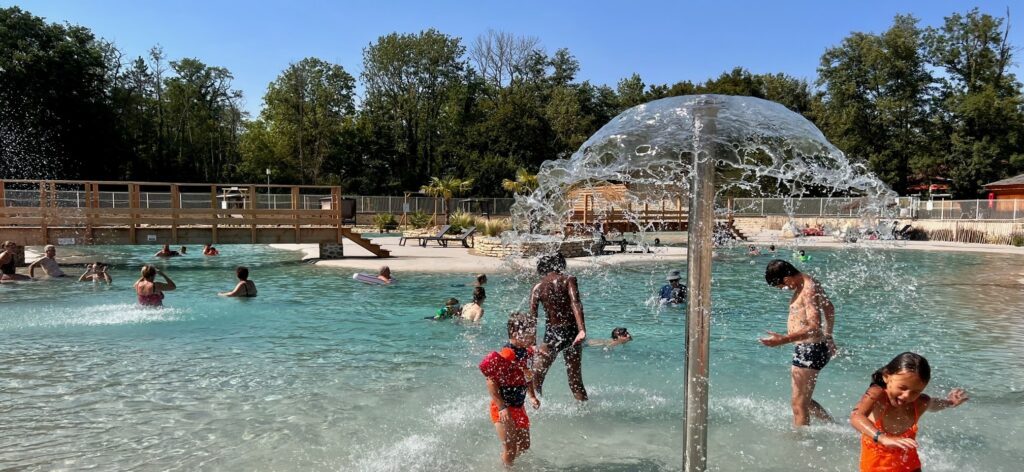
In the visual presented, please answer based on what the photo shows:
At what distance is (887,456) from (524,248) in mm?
19983

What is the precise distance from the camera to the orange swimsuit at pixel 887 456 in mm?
3646

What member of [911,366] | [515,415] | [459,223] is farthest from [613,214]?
[911,366]

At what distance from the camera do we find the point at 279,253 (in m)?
27.5

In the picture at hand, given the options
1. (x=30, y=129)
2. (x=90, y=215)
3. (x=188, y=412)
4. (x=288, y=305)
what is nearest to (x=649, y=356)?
(x=188, y=412)

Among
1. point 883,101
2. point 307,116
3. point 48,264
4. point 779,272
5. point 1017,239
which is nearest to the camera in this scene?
point 779,272

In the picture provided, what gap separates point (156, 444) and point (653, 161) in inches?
189

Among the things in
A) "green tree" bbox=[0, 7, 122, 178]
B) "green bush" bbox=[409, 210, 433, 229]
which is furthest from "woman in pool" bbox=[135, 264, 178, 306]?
"green tree" bbox=[0, 7, 122, 178]

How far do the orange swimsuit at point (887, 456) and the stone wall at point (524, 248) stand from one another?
60.8 feet

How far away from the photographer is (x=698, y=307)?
3285mm

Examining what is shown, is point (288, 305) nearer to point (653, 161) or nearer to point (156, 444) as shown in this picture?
point (156, 444)

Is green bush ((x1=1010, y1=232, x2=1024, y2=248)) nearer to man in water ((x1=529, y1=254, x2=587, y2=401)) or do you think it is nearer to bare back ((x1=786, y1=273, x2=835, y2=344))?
bare back ((x1=786, y1=273, x2=835, y2=344))

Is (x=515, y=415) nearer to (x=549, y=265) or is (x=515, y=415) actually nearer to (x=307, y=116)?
(x=549, y=265)

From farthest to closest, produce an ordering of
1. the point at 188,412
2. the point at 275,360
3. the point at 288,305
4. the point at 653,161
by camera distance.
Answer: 1. the point at 288,305
2. the point at 275,360
3. the point at 188,412
4. the point at 653,161

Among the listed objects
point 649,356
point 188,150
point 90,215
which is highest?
point 188,150
